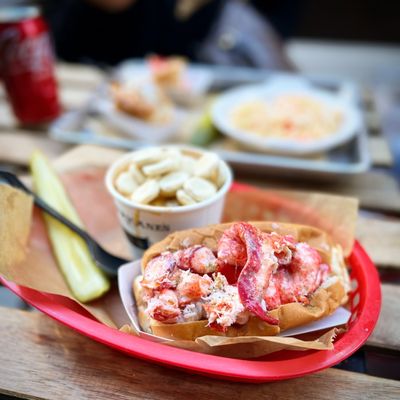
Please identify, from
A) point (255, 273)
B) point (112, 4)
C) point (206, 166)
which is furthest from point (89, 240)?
point (112, 4)

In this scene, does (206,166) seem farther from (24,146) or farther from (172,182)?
(24,146)

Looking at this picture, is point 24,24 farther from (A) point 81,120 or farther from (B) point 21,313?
(B) point 21,313

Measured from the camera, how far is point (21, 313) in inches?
33.6

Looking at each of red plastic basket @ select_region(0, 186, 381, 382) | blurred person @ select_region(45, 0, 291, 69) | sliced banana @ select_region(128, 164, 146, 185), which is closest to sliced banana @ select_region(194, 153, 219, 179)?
sliced banana @ select_region(128, 164, 146, 185)

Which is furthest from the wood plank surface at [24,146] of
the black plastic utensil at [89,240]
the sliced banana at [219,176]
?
the sliced banana at [219,176]

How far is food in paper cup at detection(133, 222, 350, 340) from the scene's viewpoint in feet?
2.10

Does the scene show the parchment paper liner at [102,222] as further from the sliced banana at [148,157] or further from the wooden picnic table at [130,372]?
the sliced banana at [148,157]

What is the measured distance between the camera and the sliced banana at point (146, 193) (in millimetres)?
838

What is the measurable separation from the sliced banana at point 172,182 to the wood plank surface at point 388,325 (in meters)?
0.47

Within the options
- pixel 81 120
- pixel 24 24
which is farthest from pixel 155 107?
pixel 24 24

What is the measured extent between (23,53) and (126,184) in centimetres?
88

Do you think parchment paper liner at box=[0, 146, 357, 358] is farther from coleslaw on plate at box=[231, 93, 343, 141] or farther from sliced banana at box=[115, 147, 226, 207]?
coleslaw on plate at box=[231, 93, 343, 141]

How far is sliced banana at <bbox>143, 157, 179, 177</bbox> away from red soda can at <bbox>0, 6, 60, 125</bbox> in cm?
88

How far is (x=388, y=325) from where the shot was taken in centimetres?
83
